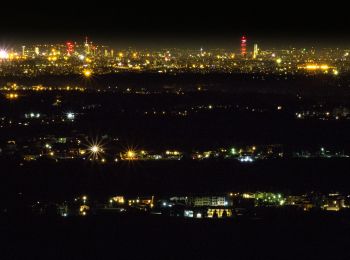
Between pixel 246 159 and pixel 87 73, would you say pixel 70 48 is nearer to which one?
pixel 87 73

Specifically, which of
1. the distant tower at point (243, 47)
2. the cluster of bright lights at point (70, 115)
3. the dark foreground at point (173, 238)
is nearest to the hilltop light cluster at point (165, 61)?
the distant tower at point (243, 47)

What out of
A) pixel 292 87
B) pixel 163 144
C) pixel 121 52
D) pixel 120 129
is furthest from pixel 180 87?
pixel 121 52

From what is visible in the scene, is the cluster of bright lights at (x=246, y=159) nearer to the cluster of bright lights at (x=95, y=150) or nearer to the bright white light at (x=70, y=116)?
the cluster of bright lights at (x=95, y=150)

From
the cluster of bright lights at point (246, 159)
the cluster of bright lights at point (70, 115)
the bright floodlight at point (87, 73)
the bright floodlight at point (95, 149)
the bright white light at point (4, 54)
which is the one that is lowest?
the bright white light at point (4, 54)

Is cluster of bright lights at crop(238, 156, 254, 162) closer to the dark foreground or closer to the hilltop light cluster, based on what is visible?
the dark foreground

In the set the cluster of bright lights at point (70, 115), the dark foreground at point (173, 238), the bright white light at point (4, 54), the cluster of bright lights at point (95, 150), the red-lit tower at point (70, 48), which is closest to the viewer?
the dark foreground at point (173, 238)

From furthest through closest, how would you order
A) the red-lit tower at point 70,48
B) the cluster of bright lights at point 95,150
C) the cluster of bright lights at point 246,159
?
1. the red-lit tower at point 70,48
2. the cluster of bright lights at point 95,150
3. the cluster of bright lights at point 246,159

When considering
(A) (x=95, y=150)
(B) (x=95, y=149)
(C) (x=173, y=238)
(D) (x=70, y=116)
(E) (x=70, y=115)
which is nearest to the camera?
(C) (x=173, y=238)

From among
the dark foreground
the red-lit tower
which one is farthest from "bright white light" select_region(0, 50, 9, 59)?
the dark foreground

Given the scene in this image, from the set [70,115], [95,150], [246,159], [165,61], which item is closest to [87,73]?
[165,61]
